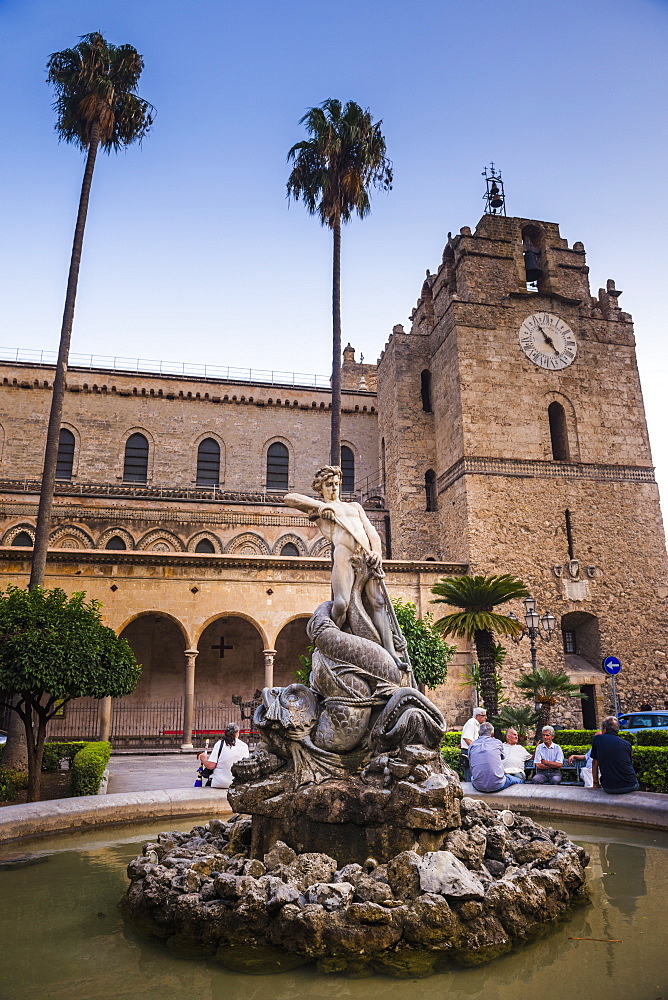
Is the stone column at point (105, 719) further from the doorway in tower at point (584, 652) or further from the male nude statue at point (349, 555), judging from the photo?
the male nude statue at point (349, 555)

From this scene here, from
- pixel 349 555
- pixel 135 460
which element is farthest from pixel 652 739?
pixel 135 460

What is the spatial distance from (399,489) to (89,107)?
15944 mm

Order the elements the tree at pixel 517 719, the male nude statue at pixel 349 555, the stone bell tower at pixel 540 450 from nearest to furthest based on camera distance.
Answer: the male nude statue at pixel 349 555 → the tree at pixel 517 719 → the stone bell tower at pixel 540 450

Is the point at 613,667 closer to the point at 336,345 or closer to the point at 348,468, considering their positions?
the point at 336,345

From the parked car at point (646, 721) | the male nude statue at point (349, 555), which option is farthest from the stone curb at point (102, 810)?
the parked car at point (646, 721)

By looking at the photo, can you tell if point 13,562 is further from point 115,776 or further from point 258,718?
point 258,718

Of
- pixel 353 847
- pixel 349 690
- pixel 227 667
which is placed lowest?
pixel 353 847

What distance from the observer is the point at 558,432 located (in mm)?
25984

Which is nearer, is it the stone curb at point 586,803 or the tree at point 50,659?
the stone curb at point 586,803

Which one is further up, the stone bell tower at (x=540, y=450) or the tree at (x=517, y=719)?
the stone bell tower at (x=540, y=450)

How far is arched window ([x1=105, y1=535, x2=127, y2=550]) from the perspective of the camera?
24.8 meters

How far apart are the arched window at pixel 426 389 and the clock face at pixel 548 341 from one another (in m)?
4.29

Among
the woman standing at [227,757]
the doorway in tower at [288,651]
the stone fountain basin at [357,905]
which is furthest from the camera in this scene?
the doorway in tower at [288,651]

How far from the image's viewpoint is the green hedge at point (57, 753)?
11.7 metres
